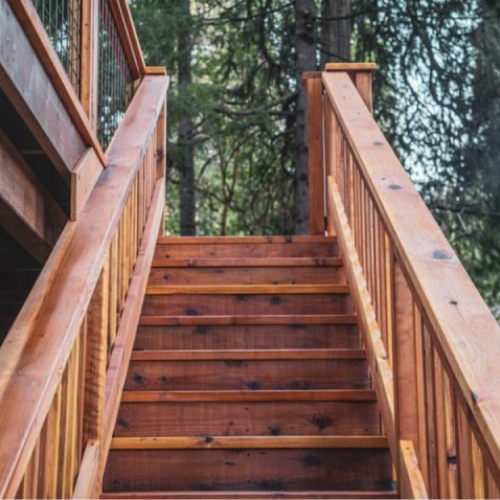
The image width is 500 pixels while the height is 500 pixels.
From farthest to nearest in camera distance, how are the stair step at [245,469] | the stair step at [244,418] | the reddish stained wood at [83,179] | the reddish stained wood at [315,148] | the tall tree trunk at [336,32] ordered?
the tall tree trunk at [336,32] < the reddish stained wood at [315,148] < the stair step at [244,418] < the stair step at [245,469] < the reddish stained wood at [83,179]

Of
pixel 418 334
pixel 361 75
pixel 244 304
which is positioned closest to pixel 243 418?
pixel 244 304

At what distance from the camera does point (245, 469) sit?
2412 millimetres

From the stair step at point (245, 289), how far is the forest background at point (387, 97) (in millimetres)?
2931

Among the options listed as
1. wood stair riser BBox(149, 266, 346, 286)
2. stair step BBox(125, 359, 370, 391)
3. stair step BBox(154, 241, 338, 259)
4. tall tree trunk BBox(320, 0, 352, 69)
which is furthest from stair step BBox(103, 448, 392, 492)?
tall tree trunk BBox(320, 0, 352, 69)

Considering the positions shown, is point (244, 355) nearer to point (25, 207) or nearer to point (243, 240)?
point (25, 207)

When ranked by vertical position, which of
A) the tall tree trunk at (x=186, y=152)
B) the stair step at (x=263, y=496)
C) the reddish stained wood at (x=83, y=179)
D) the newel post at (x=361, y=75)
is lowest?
the tall tree trunk at (x=186, y=152)

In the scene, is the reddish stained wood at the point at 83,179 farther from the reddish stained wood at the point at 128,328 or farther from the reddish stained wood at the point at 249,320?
the reddish stained wood at the point at 249,320

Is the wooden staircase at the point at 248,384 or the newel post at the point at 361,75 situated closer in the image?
the wooden staircase at the point at 248,384

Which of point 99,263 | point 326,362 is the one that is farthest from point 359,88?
point 99,263

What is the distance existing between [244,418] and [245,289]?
856 millimetres

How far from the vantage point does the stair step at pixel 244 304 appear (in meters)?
3.39

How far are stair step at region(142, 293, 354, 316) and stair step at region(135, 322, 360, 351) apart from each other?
8.7 inches

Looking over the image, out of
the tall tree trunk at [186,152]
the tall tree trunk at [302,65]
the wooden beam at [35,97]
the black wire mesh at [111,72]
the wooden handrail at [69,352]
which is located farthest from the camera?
the tall tree trunk at [186,152]

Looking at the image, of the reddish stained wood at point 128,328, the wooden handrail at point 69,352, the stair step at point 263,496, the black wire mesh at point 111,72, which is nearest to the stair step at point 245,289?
the reddish stained wood at point 128,328
